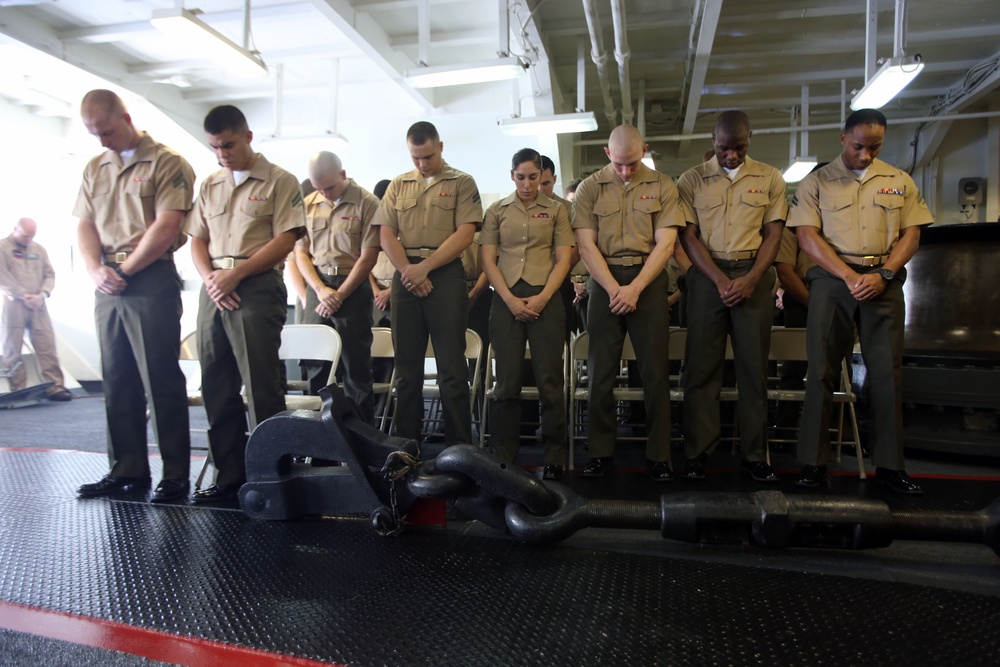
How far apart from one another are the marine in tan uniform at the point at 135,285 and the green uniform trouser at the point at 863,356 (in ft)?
9.83

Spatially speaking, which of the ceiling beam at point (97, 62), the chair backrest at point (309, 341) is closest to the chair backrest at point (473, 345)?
the chair backrest at point (309, 341)

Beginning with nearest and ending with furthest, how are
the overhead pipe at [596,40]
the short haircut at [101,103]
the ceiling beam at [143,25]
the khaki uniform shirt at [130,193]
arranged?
the short haircut at [101,103], the khaki uniform shirt at [130,193], the overhead pipe at [596,40], the ceiling beam at [143,25]

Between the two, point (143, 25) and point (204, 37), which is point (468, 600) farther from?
point (143, 25)

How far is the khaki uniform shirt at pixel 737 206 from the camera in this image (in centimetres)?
308

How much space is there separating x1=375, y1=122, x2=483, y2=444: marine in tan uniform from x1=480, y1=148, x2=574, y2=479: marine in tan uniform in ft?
0.58

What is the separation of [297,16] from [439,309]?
18.9 feet

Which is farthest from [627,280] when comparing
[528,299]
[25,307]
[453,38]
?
[25,307]

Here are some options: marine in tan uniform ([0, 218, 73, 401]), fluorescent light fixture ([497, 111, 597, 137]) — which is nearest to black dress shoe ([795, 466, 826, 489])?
fluorescent light fixture ([497, 111, 597, 137])

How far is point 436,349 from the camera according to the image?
3156 millimetres

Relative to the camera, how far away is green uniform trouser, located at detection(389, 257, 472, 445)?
123 inches

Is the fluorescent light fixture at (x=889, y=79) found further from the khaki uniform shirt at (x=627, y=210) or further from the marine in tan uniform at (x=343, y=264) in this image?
the marine in tan uniform at (x=343, y=264)

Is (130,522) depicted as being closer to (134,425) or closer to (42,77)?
(134,425)

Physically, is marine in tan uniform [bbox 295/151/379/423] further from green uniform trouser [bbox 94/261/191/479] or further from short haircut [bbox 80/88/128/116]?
short haircut [bbox 80/88/128/116]

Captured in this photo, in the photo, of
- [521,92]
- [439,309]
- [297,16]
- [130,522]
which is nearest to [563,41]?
[521,92]
